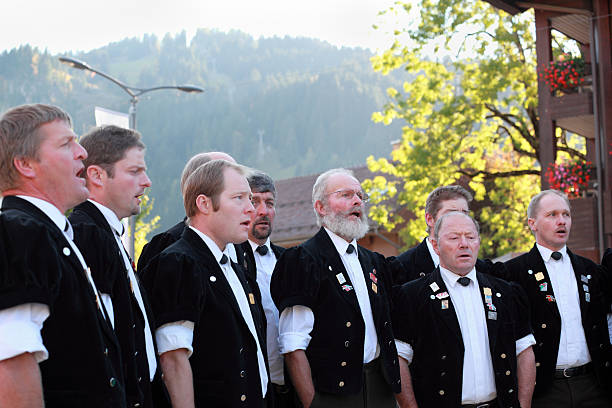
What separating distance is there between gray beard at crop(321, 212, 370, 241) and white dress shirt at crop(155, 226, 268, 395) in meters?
1.31

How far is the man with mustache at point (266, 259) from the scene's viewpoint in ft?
19.6

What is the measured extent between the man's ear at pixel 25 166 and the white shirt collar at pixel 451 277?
3708 mm

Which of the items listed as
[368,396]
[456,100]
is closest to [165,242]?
[368,396]

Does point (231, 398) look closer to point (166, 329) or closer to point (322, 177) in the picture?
point (166, 329)

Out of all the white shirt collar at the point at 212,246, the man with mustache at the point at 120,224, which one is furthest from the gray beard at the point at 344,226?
the man with mustache at the point at 120,224

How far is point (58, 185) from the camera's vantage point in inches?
134

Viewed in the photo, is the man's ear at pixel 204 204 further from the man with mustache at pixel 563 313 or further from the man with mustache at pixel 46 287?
the man with mustache at pixel 563 313

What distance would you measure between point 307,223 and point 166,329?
41191 mm

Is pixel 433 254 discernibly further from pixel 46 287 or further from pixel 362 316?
pixel 46 287

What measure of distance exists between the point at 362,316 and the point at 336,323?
0.21 m

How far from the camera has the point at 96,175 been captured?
4.25m

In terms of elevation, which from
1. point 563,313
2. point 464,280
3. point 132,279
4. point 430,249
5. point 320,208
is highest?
point 320,208

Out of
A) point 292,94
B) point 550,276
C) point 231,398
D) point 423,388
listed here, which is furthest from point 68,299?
point 292,94

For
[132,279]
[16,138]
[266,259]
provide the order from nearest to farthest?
A: [16,138], [132,279], [266,259]
